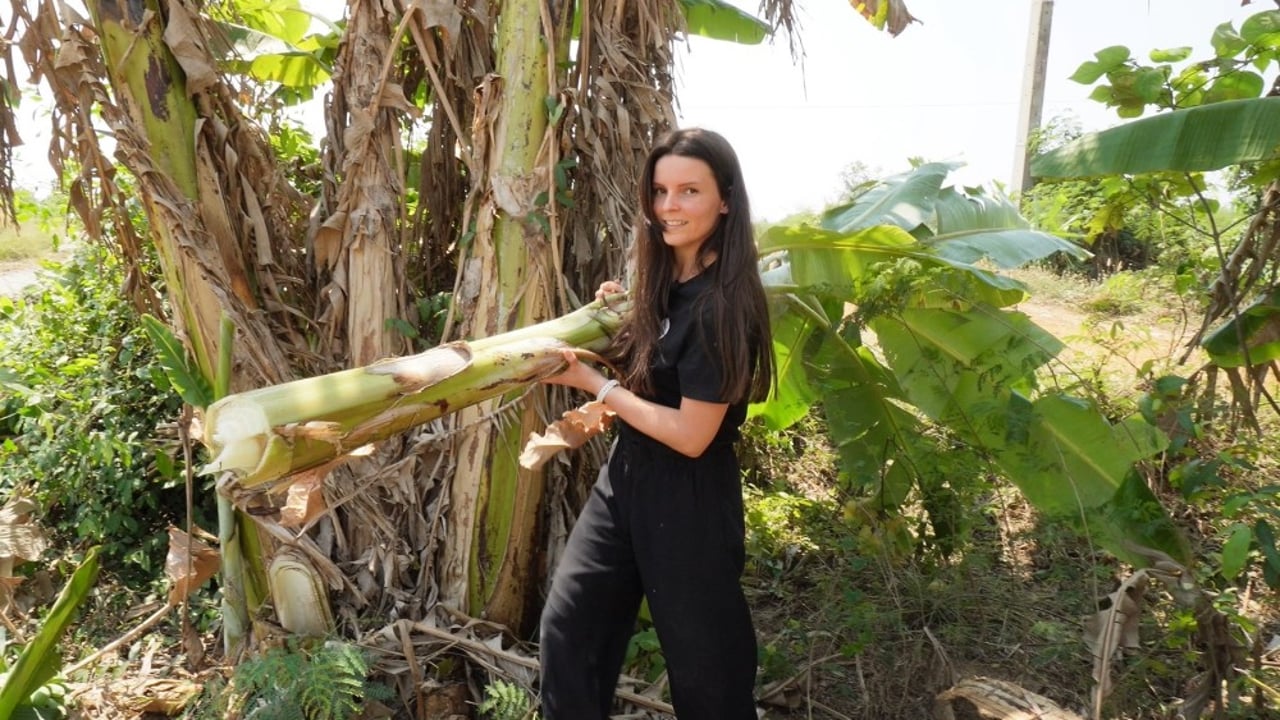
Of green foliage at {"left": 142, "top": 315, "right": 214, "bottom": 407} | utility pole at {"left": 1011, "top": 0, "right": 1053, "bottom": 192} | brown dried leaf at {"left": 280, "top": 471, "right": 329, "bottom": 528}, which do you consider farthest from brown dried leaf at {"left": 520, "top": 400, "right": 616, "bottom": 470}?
utility pole at {"left": 1011, "top": 0, "right": 1053, "bottom": 192}

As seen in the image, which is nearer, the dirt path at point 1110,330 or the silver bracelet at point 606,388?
the silver bracelet at point 606,388

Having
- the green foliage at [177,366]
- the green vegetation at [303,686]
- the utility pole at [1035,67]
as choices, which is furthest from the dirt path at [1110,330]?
the green foliage at [177,366]

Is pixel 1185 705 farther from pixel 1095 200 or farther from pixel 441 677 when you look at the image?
pixel 1095 200

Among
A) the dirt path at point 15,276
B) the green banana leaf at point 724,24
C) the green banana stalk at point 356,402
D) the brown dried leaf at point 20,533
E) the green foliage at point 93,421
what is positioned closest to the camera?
the green banana stalk at point 356,402

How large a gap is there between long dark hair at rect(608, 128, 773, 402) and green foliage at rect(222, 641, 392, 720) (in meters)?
1.23

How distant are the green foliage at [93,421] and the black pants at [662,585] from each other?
215 cm

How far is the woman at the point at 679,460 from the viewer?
78.0 inches

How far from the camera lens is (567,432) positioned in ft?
7.16

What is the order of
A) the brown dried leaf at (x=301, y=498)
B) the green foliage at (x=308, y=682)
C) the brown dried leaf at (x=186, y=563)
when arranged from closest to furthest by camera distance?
the brown dried leaf at (x=301, y=498) < the green foliage at (x=308, y=682) < the brown dried leaf at (x=186, y=563)

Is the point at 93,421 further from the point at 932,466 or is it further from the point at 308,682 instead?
the point at 932,466

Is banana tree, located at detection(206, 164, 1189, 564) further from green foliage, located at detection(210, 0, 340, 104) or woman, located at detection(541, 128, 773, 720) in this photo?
green foliage, located at detection(210, 0, 340, 104)

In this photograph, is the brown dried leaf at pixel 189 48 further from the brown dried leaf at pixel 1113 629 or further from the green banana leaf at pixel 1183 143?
the brown dried leaf at pixel 1113 629

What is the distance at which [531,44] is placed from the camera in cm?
282

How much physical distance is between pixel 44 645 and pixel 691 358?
81.6 inches
